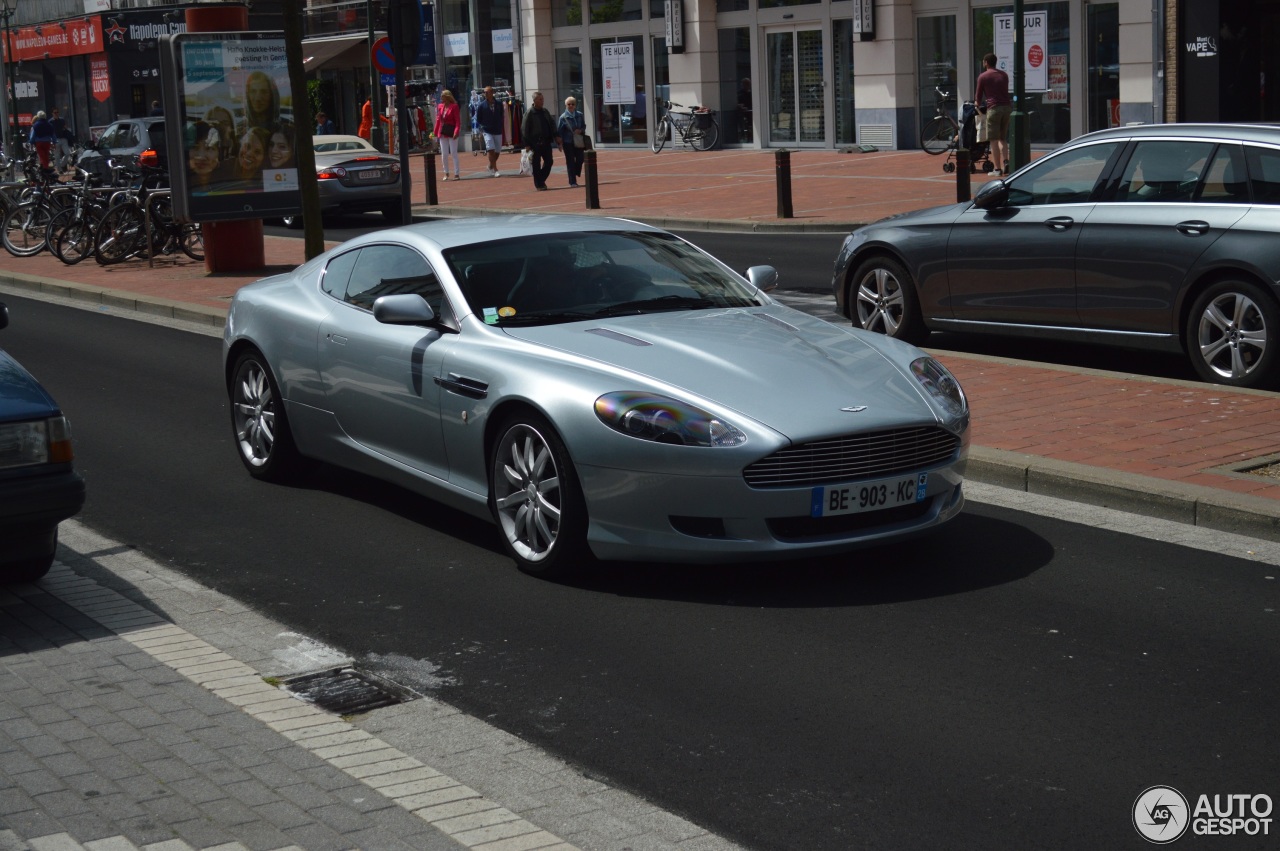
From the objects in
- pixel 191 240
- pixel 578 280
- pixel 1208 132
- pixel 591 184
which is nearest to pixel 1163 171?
pixel 1208 132

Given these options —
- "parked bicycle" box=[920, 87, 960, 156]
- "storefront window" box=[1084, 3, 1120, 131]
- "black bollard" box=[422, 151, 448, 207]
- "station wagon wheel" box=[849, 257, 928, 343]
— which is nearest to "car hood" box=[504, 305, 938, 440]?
"station wagon wheel" box=[849, 257, 928, 343]

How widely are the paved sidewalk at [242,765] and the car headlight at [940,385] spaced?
2515 millimetres

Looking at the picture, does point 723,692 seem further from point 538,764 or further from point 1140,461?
point 1140,461

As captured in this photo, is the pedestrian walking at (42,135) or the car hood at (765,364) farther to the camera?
the pedestrian walking at (42,135)

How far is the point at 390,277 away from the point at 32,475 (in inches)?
83.6

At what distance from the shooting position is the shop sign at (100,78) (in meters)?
60.0

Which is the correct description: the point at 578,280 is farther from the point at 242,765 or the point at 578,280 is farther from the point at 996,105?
the point at 996,105

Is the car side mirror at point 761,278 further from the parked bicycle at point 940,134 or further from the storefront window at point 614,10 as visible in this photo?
the storefront window at point 614,10

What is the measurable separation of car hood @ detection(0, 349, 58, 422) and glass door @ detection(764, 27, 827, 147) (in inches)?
1224

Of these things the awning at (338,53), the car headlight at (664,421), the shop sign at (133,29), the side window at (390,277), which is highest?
the shop sign at (133,29)

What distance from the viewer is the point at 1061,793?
4.40 m

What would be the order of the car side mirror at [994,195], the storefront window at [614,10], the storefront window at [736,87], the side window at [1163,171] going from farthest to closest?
1. the storefront window at [614,10]
2. the storefront window at [736,87]
3. the car side mirror at [994,195]
4. the side window at [1163,171]

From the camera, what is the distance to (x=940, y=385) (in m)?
6.81

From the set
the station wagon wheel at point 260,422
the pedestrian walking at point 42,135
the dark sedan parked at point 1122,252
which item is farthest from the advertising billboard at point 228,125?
the pedestrian walking at point 42,135
